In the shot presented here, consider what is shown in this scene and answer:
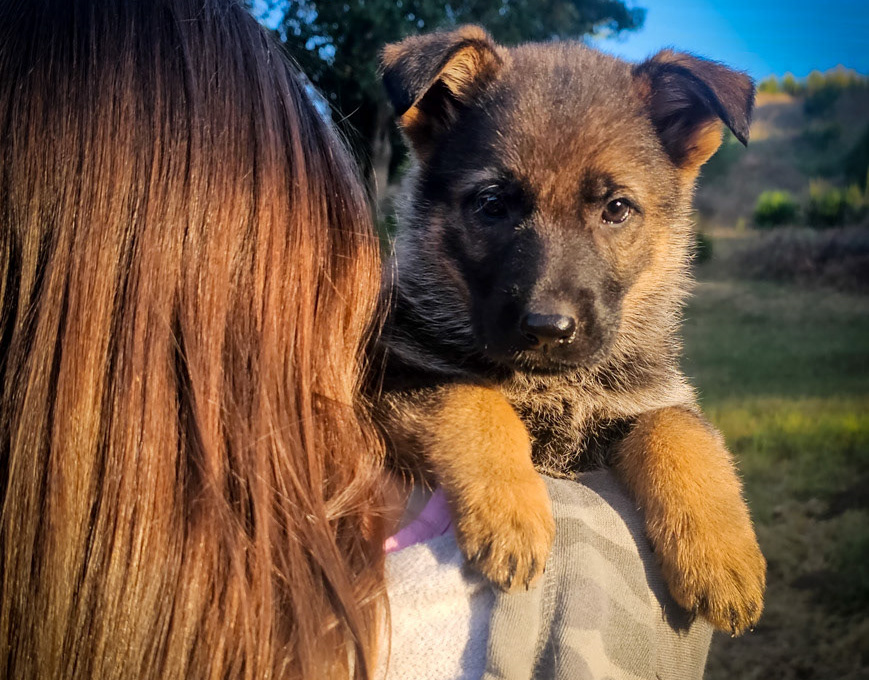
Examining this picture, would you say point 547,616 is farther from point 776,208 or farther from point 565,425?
point 776,208

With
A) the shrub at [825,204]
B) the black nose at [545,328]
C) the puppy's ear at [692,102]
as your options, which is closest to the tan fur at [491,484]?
the black nose at [545,328]

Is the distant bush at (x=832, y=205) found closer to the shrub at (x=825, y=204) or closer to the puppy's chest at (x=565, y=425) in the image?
the shrub at (x=825, y=204)

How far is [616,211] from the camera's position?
2.27 m

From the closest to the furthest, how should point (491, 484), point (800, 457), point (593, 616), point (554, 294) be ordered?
point (593, 616) < point (491, 484) < point (554, 294) < point (800, 457)

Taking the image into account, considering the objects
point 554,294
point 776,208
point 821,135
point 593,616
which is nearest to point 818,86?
point 821,135

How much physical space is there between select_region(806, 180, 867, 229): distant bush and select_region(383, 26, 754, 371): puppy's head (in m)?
1.84

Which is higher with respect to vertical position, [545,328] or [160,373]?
[545,328]

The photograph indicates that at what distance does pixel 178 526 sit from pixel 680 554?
1.05 meters

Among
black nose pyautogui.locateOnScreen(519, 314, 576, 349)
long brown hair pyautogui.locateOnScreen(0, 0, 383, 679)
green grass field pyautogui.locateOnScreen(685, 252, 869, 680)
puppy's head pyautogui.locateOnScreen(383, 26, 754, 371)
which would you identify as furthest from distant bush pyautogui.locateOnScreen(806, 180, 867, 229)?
long brown hair pyautogui.locateOnScreen(0, 0, 383, 679)

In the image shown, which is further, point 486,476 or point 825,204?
point 825,204

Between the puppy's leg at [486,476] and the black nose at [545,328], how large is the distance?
0.19m

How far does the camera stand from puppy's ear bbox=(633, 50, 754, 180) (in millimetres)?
2033

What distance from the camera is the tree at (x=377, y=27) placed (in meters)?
5.71

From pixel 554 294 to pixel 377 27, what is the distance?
16.3 ft
